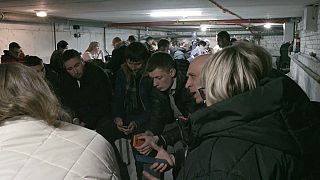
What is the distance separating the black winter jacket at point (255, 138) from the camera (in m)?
1.03

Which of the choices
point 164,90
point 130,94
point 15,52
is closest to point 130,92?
point 130,94

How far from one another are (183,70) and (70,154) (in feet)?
5.87

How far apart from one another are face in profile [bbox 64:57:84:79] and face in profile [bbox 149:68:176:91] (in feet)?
3.65

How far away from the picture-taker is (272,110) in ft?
3.50

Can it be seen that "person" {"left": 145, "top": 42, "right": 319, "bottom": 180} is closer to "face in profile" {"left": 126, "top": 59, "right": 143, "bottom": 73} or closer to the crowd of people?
the crowd of people

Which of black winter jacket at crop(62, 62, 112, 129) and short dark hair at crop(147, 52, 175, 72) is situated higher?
short dark hair at crop(147, 52, 175, 72)

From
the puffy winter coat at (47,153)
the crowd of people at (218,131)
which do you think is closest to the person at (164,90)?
the crowd of people at (218,131)

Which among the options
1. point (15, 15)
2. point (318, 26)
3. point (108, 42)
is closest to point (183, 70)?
point (318, 26)

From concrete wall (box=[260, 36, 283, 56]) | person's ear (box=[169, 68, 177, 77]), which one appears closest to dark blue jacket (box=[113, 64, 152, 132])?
person's ear (box=[169, 68, 177, 77])

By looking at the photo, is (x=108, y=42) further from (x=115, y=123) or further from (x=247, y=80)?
(x=247, y=80)

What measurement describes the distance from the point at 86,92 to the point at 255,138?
2.87 meters

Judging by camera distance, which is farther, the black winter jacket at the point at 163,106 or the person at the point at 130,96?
the person at the point at 130,96

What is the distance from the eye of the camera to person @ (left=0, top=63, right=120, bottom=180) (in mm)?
1111

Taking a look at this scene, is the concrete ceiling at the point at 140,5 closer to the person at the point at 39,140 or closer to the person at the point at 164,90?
the person at the point at 164,90
